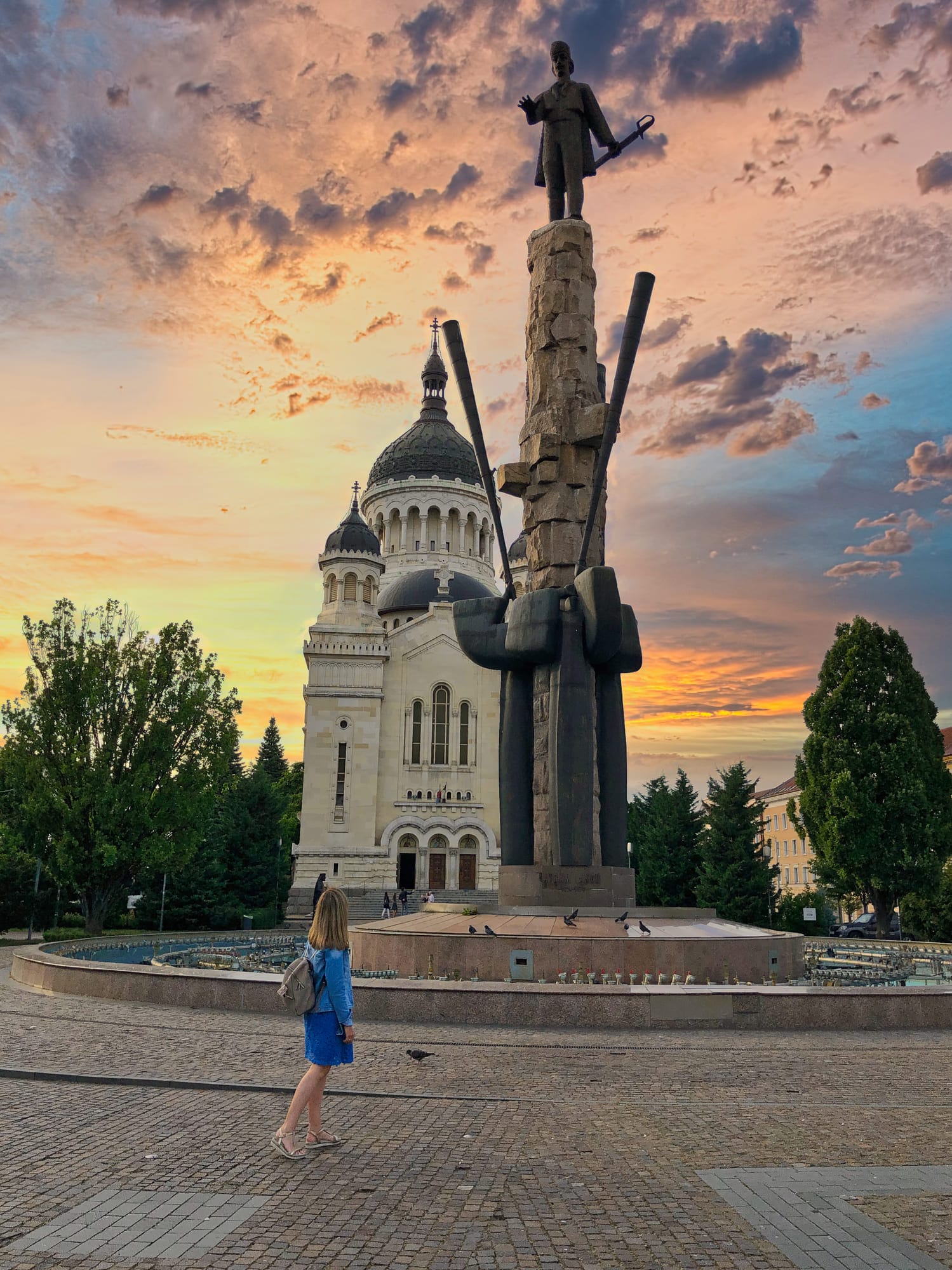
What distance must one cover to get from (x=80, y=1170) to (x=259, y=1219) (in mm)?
1489

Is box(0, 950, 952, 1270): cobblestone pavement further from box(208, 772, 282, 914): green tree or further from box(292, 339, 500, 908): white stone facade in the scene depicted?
box(292, 339, 500, 908): white stone facade

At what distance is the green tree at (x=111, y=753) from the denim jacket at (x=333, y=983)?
25964 mm

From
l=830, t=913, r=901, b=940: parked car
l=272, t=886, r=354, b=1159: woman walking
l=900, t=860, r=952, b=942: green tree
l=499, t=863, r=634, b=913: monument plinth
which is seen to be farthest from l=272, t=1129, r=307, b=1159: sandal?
l=830, t=913, r=901, b=940: parked car

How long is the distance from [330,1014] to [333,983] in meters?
0.19

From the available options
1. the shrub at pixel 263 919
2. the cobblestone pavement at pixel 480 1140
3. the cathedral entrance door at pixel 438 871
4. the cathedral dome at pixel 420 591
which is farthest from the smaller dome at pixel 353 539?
the cobblestone pavement at pixel 480 1140

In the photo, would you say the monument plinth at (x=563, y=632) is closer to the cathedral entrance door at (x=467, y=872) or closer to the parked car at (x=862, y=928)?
the parked car at (x=862, y=928)

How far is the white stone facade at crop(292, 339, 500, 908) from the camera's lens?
A: 5578 cm

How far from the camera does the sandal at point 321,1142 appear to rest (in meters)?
6.62

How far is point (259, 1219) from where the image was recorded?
5301 mm

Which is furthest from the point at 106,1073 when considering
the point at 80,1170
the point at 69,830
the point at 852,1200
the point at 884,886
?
the point at 884,886

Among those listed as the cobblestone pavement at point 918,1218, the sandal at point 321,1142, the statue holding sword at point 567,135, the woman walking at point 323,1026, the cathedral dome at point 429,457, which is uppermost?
the cathedral dome at point 429,457

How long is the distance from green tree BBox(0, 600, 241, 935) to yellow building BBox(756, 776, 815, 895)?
4466cm

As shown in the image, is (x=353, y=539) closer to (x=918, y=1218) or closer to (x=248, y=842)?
(x=248, y=842)

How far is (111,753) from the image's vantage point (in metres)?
33.0
